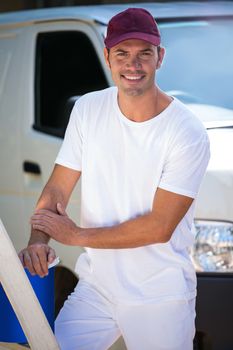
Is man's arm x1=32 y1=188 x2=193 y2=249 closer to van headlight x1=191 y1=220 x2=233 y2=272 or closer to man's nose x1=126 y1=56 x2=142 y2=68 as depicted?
man's nose x1=126 y1=56 x2=142 y2=68

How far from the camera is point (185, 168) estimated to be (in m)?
3.31

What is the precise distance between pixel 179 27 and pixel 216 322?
1910mm

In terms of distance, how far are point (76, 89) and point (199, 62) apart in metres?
1.12

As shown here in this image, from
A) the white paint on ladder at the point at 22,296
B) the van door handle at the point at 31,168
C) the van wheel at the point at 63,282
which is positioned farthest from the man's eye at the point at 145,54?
the van door handle at the point at 31,168

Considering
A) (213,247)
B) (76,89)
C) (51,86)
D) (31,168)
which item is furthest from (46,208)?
(76,89)

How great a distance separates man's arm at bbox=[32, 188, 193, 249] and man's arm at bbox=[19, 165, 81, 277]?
85 millimetres

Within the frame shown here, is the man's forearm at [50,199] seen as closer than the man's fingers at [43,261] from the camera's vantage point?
No

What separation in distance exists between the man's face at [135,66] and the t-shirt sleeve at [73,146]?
23cm

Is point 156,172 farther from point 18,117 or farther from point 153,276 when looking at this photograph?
point 18,117

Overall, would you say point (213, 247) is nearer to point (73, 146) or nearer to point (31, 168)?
point (73, 146)

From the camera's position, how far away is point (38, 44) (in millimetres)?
5824

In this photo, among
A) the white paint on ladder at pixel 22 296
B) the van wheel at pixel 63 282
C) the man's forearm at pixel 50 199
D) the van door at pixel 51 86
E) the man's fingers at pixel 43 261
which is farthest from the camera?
the van door at pixel 51 86

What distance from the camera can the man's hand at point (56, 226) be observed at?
333cm

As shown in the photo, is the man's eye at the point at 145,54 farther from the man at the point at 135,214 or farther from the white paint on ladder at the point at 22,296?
the white paint on ladder at the point at 22,296
